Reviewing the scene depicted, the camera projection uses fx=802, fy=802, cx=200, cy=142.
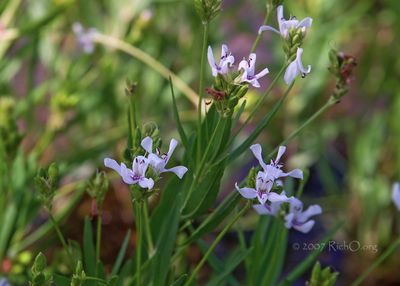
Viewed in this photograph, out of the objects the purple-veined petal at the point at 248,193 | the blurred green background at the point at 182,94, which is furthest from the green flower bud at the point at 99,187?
the blurred green background at the point at 182,94

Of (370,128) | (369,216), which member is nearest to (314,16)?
(370,128)

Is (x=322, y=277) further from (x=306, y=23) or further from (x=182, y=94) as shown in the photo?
Result: (x=182, y=94)

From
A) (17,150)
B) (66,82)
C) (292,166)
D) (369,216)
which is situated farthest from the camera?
(292,166)

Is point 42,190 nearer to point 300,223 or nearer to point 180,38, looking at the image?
point 300,223

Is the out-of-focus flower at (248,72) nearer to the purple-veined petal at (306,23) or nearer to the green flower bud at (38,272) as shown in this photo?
the purple-veined petal at (306,23)

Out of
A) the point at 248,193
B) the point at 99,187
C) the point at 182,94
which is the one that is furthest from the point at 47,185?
the point at 182,94
